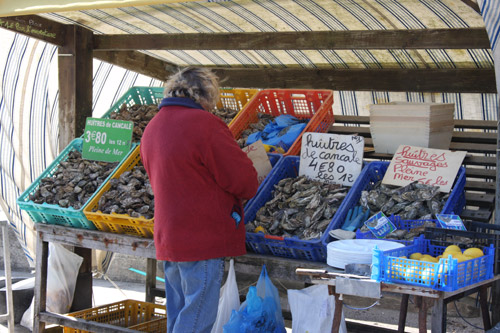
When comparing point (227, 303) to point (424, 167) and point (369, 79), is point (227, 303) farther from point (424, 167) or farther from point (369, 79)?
point (369, 79)

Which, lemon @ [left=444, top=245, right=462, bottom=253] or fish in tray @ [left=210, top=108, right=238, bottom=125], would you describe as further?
fish in tray @ [left=210, top=108, right=238, bottom=125]

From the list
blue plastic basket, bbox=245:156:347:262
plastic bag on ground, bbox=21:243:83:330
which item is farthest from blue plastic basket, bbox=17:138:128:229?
blue plastic basket, bbox=245:156:347:262

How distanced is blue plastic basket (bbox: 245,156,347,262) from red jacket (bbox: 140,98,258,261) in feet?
1.46

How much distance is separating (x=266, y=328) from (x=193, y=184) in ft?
3.40

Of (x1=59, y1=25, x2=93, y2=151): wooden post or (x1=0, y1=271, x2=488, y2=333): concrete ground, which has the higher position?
(x1=59, y1=25, x2=93, y2=151): wooden post

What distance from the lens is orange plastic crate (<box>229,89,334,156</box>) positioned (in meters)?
4.48

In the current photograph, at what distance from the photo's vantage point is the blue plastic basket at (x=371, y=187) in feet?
10.9

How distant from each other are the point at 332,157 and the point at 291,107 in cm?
105

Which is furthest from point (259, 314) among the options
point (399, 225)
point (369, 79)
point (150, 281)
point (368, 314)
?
point (368, 314)

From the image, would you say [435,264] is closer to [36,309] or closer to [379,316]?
[36,309]

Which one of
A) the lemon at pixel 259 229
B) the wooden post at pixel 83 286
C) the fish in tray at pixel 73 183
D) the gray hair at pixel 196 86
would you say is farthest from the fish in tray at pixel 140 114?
the gray hair at pixel 196 86

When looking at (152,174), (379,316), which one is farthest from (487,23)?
(379,316)

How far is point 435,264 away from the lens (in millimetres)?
2377

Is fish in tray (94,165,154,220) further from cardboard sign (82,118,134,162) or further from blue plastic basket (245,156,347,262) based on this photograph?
blue plastic basket (245,156,347,262)
